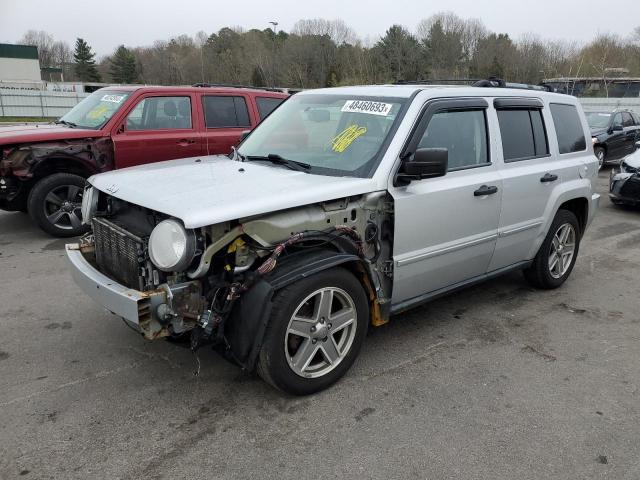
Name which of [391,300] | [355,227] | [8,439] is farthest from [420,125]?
[8,439]

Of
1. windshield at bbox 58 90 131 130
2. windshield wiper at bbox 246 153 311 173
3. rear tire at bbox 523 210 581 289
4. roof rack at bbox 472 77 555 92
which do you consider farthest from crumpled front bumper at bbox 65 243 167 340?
windshield at bbox 58 90 131 130

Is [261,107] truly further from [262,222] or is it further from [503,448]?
[503,448]

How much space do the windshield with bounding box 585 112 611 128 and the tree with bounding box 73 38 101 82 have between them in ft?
284

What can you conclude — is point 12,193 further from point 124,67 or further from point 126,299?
point 124,67

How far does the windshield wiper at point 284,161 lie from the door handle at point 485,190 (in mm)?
1303

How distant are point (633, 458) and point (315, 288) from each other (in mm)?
1919

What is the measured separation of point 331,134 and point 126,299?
6.24ft

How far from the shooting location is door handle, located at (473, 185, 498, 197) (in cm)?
399

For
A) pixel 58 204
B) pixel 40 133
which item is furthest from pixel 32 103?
pixel 58 204

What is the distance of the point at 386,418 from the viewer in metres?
3.12

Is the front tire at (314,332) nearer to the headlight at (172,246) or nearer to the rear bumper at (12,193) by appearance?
the headlight at (172,246)

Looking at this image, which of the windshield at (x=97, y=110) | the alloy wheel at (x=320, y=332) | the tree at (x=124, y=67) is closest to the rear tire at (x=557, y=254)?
the alloy wheel at (x=320, y=332)

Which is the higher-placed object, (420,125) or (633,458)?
(420,125)

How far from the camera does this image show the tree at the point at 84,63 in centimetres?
8612
